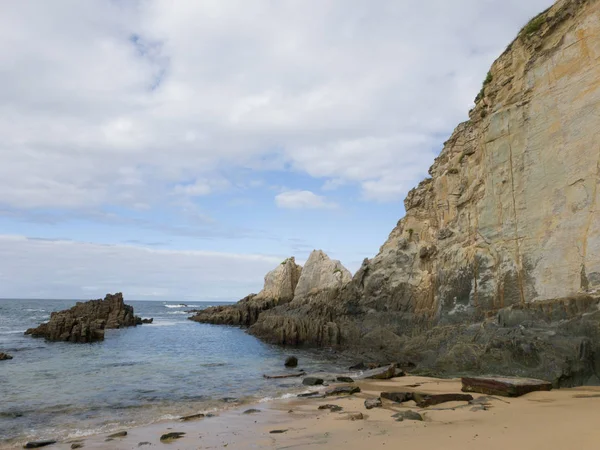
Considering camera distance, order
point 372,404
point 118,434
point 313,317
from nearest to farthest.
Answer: point 118,434, point 372,404, point 313,317

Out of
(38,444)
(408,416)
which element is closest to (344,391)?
(408,416)

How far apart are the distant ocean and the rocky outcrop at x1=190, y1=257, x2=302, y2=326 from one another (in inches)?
1052

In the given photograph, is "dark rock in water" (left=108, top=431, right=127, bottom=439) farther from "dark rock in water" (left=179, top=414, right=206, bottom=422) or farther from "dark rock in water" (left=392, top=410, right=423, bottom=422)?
"dark rock in water" (left=392, top=410, right=423, bottom=422)

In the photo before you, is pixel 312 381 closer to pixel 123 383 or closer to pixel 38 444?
pixel 123 383

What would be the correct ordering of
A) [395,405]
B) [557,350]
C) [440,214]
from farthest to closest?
[440,214] < [557,350] < [395,405]

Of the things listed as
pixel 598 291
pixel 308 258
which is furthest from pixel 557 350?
pixel 308 258

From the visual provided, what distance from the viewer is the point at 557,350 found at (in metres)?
13.2

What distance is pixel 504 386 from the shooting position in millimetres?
11359

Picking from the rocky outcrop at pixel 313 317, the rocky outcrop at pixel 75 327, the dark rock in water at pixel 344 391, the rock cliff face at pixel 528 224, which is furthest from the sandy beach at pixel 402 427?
the rocky outcrop at pixel 75 327

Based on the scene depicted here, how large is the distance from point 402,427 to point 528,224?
1145 centimetres

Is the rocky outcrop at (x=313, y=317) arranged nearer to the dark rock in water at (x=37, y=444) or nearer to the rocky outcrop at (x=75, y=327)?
the rocky outcrop at (x=75, y=327)

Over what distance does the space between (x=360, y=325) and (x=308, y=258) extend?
2437cm

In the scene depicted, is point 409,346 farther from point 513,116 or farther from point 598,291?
point 513,116

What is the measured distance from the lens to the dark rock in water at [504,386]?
11242 millimetres
